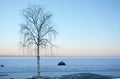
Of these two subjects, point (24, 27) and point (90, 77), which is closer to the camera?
point (24, 27)

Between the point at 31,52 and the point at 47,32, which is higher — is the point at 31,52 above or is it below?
below

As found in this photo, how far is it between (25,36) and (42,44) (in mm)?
2637

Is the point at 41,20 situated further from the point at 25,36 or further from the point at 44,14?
the point at 25,36

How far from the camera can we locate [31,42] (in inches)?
1331

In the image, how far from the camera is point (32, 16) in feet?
113

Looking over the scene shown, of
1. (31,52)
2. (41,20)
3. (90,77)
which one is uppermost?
(41,20)

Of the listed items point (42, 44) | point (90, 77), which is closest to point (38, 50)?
point (42, 44)

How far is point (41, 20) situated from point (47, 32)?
1.94 meters

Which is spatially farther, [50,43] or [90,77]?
[90,77]

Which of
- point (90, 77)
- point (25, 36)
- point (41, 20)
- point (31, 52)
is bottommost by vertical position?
point (90, 77)

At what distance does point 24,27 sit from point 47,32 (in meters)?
3.35

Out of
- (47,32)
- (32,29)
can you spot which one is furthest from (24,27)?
(47,32)

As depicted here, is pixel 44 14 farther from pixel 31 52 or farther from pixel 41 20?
pixel 31 52

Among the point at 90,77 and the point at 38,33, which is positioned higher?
the point at 38,33
